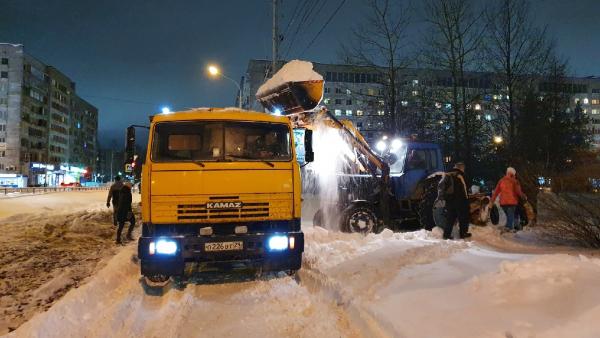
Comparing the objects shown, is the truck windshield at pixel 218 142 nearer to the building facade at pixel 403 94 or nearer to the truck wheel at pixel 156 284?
the truck wheel at pixel 156 284

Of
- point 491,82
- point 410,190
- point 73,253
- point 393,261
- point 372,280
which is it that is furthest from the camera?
point 491,82

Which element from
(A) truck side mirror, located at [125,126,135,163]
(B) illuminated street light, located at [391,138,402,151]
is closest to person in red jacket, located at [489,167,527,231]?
(B) illuminated street light, located at [391,138,402,151]

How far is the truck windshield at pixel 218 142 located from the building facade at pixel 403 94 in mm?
7701

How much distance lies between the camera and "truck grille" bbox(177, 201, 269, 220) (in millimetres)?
6379

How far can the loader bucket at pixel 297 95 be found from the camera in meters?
10.5

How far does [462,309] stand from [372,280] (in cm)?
177

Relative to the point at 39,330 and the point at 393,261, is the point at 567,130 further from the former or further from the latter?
the point at 39,330

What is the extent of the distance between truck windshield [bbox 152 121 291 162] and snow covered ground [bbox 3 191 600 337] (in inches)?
75.7

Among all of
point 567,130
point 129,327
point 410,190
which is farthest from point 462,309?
point 567,130

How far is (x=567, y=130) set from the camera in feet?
82.8

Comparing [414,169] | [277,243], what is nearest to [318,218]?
[414,169]

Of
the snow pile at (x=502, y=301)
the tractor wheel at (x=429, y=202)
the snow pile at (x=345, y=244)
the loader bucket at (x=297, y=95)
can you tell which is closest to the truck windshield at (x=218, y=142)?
the snow pile at (x=345, y=244)

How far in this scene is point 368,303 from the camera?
5422 millimetres

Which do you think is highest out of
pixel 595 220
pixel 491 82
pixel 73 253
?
pixel 491 82
